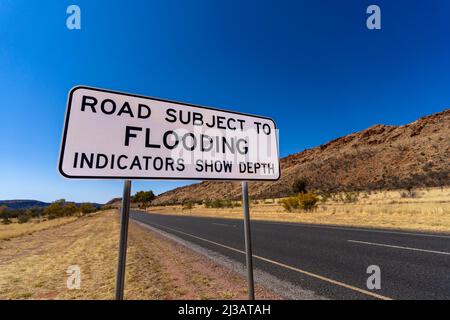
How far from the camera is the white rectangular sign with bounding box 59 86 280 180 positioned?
1755 millimetres

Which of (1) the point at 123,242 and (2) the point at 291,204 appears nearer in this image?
(1) the point at 123,242

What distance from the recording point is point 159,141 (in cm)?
206

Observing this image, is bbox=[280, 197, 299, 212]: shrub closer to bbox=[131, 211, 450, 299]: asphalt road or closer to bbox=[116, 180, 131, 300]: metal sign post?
bbox=[131, 211, 450, 299]: asphalt road

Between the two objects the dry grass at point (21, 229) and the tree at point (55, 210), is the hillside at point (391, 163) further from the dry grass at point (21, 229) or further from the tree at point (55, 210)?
the tree at point (55, 210)

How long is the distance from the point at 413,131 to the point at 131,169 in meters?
84.2

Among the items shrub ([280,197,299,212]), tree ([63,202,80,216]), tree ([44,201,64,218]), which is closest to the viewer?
shrub ([280,197,299,212])

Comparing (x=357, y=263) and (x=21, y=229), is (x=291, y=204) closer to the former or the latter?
(x=357, y=263)

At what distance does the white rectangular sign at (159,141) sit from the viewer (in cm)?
175
